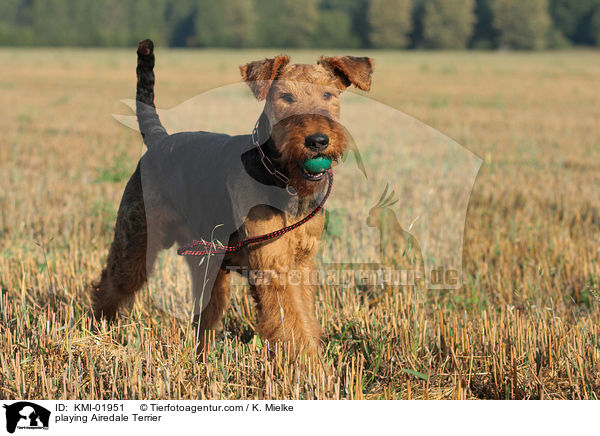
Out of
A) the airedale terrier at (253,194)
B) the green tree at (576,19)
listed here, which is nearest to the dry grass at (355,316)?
the airedale terrier at (253,194)

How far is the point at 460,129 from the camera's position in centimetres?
1405

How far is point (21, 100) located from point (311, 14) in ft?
168

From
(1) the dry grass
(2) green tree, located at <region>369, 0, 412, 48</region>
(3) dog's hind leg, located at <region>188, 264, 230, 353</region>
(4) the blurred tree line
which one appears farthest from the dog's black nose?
(2) green tree, located at <region>369, 0, 412, 48</region>

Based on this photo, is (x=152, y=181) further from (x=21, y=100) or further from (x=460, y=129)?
(x=21, y=100)

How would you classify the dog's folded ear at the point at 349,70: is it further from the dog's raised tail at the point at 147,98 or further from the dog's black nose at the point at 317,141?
the dog's raised tail at the point at 147,98

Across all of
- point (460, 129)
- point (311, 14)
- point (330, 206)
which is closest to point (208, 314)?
point (330, 206)

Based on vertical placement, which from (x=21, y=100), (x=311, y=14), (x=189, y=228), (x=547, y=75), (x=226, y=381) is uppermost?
(x=311, y=14)

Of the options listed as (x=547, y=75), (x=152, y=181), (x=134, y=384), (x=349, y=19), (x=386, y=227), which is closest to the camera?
(x=134, y=384)

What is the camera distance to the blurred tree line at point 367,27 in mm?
67000

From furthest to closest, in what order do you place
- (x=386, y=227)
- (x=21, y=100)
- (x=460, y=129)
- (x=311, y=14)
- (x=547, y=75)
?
(x=311, y=14) → (x=547, y=75) → (x=21, y=100) → (x=460, y=129) → (x=386, y=227)

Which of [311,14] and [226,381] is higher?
[311,14]

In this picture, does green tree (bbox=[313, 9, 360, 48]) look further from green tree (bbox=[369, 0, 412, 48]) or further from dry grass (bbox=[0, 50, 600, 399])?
dry grass (bbox=[0, 50, 600, 399])
